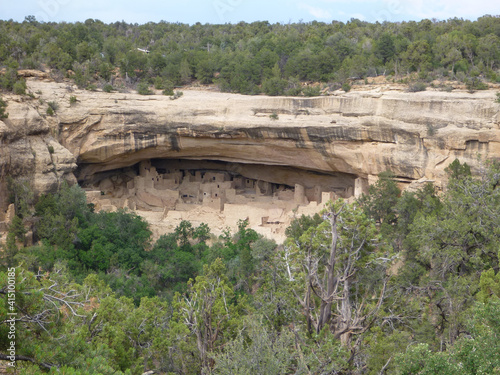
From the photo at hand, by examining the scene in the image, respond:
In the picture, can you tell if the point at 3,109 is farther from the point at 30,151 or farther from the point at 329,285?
the point at 329,285

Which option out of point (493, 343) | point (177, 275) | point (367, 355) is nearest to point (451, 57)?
point (177, 275)

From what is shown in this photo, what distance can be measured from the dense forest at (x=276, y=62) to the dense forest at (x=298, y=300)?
554 centimetres

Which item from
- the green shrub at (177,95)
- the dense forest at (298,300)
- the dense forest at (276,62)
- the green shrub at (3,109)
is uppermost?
the dense forest at (276,62)

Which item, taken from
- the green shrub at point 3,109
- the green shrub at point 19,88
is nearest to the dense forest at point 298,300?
the green shrub at point 3,109

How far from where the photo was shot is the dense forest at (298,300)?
7121 mm

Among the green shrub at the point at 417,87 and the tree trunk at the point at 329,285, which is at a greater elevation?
the green shrub at the point at 417,87

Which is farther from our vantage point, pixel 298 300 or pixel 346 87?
pixel 346 87

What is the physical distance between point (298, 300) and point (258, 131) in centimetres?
991

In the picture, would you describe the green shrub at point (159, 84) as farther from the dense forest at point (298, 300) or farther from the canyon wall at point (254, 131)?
the dense forest at point (298, 300)

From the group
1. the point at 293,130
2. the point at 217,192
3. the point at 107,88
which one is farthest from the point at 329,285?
the point at 107,88

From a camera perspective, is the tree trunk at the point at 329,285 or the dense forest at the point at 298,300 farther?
the tree trunk at the point at 329,285

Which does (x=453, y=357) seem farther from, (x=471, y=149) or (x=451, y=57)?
(x=451, y=57)

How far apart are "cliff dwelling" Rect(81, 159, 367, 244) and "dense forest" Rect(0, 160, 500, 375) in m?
1.82

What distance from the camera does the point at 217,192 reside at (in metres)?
21.5
